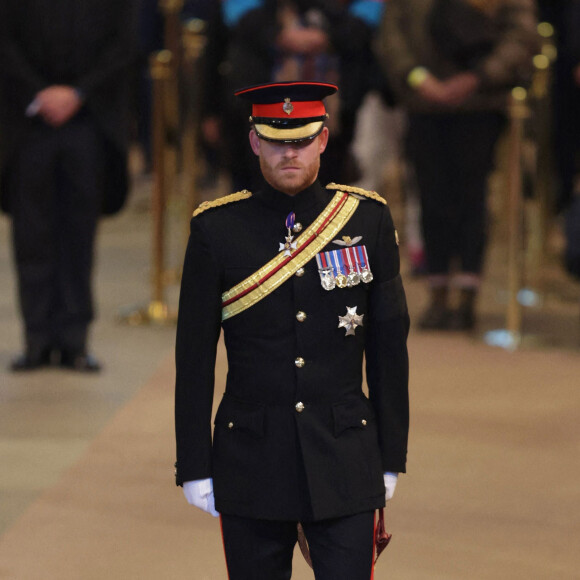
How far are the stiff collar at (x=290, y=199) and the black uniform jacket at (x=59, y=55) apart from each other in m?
3.19

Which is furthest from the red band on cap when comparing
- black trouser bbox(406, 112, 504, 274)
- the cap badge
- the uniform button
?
black trouser bbox(406, 112, 504, 274)

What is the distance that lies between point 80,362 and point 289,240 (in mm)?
3412

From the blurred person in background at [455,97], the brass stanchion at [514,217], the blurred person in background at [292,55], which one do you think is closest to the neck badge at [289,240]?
the blurred person in background at [292,55]

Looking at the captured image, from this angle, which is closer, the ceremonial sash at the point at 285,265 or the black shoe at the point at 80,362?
the ceremonial sash at the point at 285,265

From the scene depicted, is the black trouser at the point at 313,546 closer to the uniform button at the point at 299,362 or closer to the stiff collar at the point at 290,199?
the uniform button at the point at 299,362

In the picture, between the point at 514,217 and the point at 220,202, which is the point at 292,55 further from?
the point at 220,202

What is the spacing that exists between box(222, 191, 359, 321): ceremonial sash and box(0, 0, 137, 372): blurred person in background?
10.4 ft

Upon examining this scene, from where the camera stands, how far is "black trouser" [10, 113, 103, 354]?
223 inches

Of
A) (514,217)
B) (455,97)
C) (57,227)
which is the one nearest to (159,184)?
(57,227)

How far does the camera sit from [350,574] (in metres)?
2.55

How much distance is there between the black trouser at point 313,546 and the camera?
101 inches

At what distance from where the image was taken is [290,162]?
2529 millimetres

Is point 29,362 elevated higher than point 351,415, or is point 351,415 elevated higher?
point 351,415

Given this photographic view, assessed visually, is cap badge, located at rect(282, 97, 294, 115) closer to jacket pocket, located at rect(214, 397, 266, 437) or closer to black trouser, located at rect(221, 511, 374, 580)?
jacket pocket, located at rect(214, 397, 266, 437)
